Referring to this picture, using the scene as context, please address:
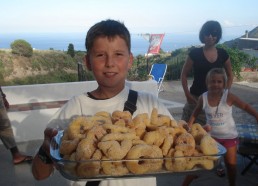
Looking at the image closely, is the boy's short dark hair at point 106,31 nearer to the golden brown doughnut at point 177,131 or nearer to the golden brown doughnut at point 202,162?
the golden brown doughnut at point 177,131

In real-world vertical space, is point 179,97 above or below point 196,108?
below

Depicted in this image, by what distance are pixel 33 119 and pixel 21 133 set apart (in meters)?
0.32

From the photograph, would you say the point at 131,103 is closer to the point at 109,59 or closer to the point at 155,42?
the point at 109,59

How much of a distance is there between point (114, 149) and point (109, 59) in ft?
1.88

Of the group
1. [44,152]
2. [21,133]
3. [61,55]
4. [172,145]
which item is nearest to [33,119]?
[21,133]

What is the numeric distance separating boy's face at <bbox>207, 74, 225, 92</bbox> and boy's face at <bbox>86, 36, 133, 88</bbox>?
2042mm

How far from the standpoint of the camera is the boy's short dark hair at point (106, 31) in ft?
5.42

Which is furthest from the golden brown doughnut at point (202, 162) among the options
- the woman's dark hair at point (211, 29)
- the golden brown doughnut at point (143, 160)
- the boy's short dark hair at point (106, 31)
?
the woman's dark hair at point (211, 29)

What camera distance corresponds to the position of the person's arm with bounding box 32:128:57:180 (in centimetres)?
150

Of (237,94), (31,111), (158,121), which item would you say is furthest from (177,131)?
(237,94)

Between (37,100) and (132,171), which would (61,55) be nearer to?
(37,100)

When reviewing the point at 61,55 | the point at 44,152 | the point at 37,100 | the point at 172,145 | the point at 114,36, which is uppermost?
the point at 114,36


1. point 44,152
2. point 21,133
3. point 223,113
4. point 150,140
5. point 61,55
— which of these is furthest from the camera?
point 61,55

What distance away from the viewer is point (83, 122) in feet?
4.43
